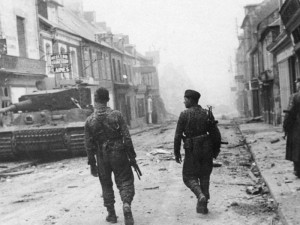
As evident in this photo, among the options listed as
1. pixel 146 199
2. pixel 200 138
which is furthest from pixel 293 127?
pixel 146 199

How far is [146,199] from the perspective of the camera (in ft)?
21.3

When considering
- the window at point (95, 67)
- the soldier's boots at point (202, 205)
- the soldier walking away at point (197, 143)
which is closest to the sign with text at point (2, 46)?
the window at point (95, 67)

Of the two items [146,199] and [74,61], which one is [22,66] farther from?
[146,199]

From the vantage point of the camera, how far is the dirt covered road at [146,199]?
5.40m

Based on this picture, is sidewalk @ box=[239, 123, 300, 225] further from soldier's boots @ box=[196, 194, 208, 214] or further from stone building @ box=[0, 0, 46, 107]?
stone building @ box=[0, 0, 46, 107]

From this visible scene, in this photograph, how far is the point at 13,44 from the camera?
19.8 meters

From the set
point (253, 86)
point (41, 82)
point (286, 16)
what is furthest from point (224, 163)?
point (253, 86)

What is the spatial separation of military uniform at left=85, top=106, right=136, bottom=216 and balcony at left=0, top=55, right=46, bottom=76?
45.3ft

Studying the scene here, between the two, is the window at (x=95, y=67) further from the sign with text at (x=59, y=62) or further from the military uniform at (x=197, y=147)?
the military uniform at (x=197, y=147)

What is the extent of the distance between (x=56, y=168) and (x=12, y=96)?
9.44 m

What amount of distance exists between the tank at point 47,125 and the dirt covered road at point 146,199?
6.60ft

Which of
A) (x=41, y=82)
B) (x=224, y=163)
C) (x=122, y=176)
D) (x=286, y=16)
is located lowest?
(x=224, y=163)

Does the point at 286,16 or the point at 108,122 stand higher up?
the point at 286,16

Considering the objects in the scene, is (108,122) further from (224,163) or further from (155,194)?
(224,163)
